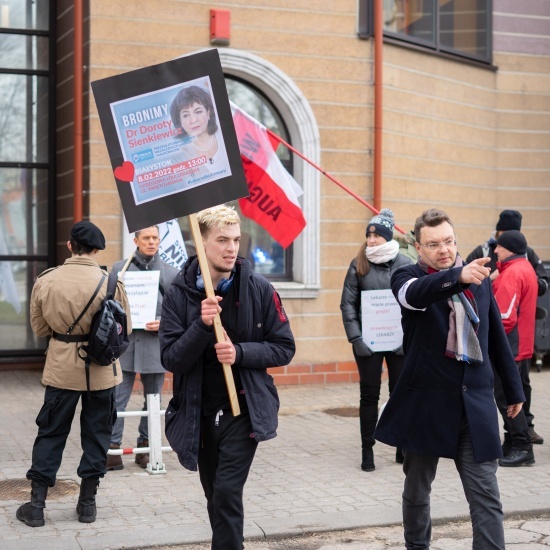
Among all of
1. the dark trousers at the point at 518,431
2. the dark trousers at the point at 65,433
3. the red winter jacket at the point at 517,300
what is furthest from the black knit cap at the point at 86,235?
the dark trousers at the point at 518,431

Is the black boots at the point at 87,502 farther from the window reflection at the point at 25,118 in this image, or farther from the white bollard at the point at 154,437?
the window reflection at the point at 25,118

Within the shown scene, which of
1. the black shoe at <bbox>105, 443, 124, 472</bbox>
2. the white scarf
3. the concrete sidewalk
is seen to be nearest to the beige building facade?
Answer: the concrete sidewalk

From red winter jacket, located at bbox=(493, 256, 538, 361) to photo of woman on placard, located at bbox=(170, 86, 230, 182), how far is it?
12.9 ft

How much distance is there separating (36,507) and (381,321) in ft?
9.87

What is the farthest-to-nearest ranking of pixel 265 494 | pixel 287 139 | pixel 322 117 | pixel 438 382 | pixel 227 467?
pixel 287 139 < pixel 322 117 < pixel 265 494 < pixel 438 382 < pixel 227 467

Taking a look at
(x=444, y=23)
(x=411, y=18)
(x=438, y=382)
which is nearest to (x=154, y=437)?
(x=438, y=382)

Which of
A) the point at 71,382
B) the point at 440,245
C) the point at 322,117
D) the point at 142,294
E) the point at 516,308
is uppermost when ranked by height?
the point at 322,117

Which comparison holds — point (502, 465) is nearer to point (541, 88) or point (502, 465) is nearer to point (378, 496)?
point (378, 496)

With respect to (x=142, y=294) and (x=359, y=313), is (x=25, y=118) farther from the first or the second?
(x=359, y=313)

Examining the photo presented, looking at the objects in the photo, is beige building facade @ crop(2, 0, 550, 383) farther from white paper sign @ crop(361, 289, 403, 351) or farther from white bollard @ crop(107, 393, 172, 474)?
white paper sign @ crop(361, 289, 403, 351)

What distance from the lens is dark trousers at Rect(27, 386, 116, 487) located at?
6.59m

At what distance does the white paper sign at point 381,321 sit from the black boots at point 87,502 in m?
2.52

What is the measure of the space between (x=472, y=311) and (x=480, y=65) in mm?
10051

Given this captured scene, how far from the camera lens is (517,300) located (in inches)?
332
